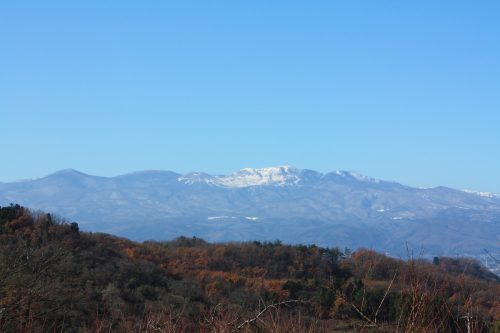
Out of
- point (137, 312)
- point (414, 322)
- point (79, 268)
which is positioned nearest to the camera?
point (414, 322)

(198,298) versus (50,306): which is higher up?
(50,306)

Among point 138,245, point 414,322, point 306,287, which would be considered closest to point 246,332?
point 414,322

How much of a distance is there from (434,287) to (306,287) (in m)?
32.0

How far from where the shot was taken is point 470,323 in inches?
229

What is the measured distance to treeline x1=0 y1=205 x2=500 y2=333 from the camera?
653cm

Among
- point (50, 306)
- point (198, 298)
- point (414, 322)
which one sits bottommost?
point (198, 298)

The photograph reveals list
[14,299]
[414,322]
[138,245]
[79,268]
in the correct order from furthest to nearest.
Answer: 1. [138,245]
2. [79,268]
3. [14,299]
4. [414,322]

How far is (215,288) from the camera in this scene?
34.8m

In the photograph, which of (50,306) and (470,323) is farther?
(50,306)

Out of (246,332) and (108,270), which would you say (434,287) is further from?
(108,270)

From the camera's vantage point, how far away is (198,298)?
3147cm

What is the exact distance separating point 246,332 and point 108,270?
2655 cm

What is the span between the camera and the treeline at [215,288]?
6.53m

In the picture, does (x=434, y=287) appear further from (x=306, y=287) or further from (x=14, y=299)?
(x=306, y=287)
